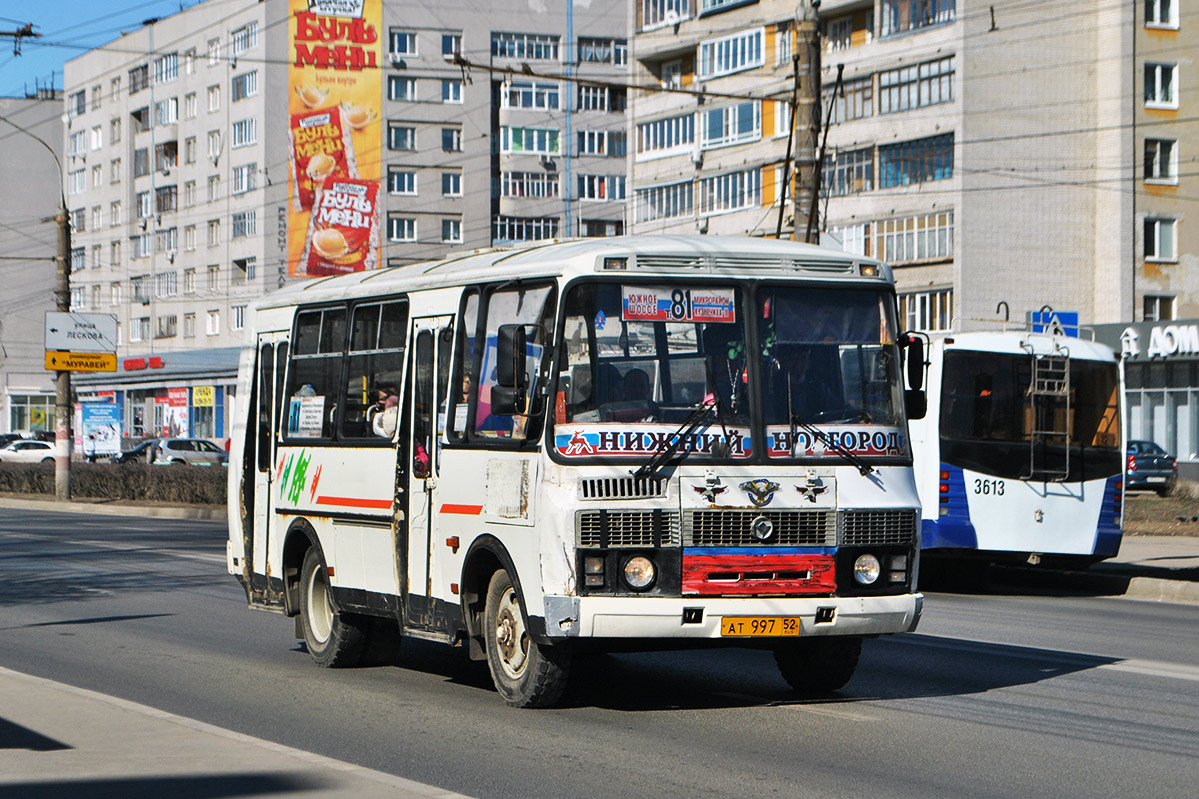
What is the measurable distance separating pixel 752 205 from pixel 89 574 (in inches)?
1776

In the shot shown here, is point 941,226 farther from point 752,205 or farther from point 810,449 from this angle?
point 810,449

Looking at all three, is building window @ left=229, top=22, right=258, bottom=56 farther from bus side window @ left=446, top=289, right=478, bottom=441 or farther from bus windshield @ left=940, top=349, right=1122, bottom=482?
bus side window @ left=446, top=289, right=478, bottom=441

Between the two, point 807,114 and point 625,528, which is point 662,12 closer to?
point 807,114

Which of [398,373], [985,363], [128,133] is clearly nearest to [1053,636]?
[985,363]

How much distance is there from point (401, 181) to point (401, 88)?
508 cm

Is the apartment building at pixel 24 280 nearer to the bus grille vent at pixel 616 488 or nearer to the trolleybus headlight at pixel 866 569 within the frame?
the bus grille vent at pixel 616 488

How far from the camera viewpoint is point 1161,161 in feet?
199

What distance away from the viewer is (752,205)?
64000 mm

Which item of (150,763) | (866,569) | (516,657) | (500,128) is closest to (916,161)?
(500,128)

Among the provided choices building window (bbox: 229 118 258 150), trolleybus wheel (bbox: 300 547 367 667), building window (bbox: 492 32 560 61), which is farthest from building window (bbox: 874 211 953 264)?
trolleybus wheel (bbox: 300 547 367 667)

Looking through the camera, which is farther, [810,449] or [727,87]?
[727,87]

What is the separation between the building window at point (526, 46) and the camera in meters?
97.6

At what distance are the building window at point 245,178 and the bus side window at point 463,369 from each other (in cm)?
8481

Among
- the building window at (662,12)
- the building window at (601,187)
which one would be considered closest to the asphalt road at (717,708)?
the building window at (662,12)
